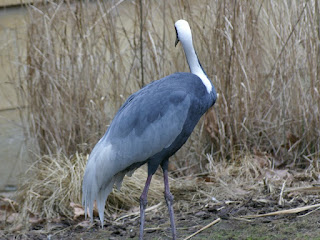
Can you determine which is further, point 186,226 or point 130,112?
point 186,226

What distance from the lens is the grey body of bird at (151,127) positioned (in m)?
4.20

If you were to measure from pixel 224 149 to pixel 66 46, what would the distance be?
5.88 feet

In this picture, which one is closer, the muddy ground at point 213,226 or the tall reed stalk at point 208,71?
the muddy ground at point 213,226

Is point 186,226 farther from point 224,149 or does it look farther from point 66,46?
point 66,46

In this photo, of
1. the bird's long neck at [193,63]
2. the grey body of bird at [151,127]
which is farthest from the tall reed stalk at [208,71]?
the grey body of bird at [151,127]

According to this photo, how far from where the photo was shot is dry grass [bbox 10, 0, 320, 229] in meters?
5.72

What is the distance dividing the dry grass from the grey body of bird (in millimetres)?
1356

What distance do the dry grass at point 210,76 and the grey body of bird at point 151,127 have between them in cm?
136

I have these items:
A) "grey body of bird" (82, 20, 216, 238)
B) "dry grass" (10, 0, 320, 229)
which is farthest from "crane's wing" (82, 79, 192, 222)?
Result: "dry grass" (10, 0, 320, 229)

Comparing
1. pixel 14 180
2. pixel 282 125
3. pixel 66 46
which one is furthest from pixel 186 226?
pixel 14 180

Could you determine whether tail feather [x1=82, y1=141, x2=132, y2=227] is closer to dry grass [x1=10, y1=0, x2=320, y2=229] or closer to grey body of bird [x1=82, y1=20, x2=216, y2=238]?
grey body of bird [x1=82, y1=20, x2=216, y2=238]

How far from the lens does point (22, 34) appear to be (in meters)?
6.63

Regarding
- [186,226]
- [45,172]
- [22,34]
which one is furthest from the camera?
[22,34]

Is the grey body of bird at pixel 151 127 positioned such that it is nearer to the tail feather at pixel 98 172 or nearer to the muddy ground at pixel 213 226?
the tail feather at pixel 98 172
